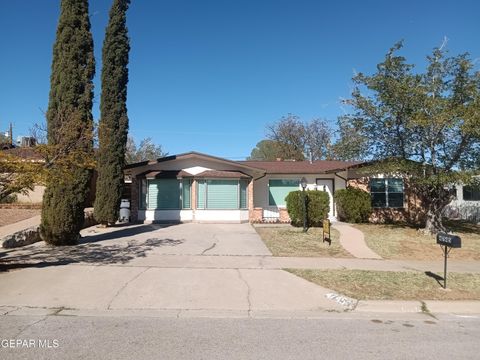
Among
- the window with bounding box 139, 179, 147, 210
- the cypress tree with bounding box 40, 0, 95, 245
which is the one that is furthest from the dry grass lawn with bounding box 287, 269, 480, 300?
the window with bounding box 139, 179, 147, 210

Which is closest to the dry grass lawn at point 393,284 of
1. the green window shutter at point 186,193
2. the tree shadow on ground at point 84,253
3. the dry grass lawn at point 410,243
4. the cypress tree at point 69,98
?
the dry grass lawn at point 410,243

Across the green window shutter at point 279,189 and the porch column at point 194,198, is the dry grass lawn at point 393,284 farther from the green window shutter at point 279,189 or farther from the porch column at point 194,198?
the green window shutter at point 279,189

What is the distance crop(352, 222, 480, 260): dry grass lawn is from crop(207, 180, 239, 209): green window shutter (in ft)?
20.8

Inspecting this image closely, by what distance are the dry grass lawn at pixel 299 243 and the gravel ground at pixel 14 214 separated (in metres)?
10.1

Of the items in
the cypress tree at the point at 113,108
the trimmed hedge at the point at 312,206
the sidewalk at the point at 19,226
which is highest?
the cypress tree at the point at 113,108

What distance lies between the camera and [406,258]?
12.0 metres

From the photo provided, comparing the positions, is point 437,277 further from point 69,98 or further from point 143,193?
point 143,193

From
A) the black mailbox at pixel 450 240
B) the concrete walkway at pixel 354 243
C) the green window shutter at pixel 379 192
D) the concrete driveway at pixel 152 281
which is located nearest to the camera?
the concrete driveway at pixel 152 281

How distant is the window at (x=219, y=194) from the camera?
20.5 meters


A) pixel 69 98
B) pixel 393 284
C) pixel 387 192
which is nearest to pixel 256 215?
pixel 387 192

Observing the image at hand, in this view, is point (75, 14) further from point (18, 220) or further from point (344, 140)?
point (344, 140)

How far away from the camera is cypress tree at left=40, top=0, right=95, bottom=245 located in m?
12.1

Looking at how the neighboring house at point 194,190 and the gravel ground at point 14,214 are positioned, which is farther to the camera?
the neighboring house at point 194,190

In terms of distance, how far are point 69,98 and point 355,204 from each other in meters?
14.2
